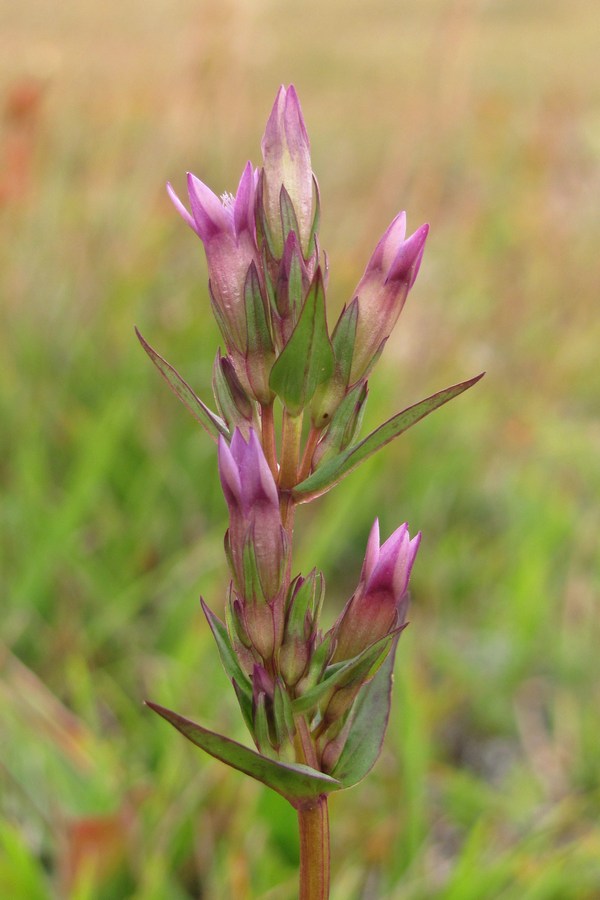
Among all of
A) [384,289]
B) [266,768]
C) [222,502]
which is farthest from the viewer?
[222,502]

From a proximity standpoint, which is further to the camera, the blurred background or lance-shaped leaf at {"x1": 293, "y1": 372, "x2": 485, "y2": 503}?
the blurred background

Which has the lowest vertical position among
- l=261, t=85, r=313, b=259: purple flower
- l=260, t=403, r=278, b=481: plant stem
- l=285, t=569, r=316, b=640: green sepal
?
l=285, t=569, r=316, b=640: green sepal

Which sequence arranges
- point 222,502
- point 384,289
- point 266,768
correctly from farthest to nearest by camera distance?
point 222,502
point 384,289
point 266,768

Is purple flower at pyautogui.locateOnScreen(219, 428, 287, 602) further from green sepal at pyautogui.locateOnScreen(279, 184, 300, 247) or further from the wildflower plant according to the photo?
green sepal at pyautogui.locateOnScreen(279, 184, 300, 247)

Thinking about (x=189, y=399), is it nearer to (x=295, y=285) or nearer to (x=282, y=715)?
(x=295, y=285)

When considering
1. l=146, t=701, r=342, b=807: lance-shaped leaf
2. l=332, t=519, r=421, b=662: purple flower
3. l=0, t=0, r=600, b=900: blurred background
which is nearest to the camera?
l=146, t=701, r=342, b=807: lance-shaped leaf

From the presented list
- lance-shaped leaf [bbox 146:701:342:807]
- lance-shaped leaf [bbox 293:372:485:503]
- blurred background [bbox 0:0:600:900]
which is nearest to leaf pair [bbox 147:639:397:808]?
lance-shaped leaf [bbox 146:701:342:807]

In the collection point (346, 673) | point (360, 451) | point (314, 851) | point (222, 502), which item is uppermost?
point (222, 502)

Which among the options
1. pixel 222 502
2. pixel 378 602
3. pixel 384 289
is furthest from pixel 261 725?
pixel 222 502
